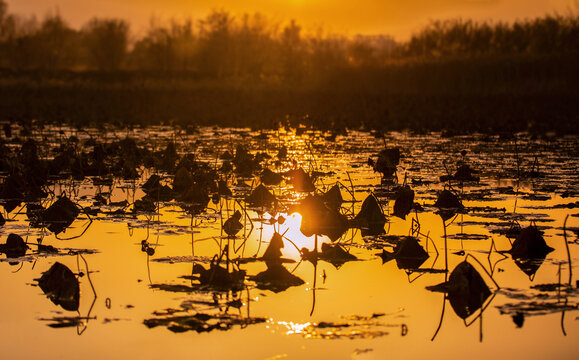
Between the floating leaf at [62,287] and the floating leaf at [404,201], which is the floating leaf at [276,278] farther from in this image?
the floating leaf at [404,201]

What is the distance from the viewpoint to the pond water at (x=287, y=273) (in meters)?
3.44

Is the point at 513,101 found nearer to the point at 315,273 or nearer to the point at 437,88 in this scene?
the point at 437,88

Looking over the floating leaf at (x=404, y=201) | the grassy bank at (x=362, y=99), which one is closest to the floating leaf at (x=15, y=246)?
the floating leaf at (x=404, y=201)

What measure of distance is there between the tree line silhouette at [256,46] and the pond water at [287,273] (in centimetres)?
2242

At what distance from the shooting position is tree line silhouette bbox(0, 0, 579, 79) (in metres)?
29.8

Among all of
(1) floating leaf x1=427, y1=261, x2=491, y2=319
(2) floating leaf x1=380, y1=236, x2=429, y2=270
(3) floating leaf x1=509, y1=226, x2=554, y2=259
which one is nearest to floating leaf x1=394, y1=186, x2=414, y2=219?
(2) floating leaf x1=380, y1=236, x2=429, y2=270

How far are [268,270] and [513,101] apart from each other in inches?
796

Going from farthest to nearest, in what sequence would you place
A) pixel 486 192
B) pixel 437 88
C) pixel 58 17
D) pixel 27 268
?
pixel 58 17
pixel 437 88
pixel 486 192
pixel 27 268

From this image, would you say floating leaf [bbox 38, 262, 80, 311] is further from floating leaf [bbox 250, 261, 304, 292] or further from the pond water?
floating leaf [bbox 250, 261, 304, 292]

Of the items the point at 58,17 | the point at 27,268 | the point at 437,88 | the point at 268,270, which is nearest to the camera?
the point at 268,270

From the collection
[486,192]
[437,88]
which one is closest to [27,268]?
[486,192]

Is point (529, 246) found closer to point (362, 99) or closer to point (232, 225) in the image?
point (232, 225)

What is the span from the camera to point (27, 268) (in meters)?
4.69

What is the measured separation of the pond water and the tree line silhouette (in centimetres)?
2242
